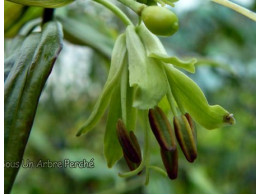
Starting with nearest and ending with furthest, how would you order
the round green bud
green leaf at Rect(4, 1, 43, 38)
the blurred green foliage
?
the round green bud < green leaf at Rect(4, 1, 43, 38) < the blurred green foliage

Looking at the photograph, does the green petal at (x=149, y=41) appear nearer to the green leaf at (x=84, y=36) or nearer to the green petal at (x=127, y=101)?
the green petal at (x=127, y=101)

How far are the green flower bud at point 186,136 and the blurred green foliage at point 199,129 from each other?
96 centimetres

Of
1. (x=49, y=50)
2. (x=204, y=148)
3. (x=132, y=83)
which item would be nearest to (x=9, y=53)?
(x=49, y=50)

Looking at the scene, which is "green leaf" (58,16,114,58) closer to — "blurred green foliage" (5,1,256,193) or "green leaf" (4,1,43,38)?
"green leaf" (4,1,43,38)

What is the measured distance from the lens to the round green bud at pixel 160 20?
0.50 metres

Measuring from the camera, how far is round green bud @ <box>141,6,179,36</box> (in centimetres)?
50

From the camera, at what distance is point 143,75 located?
53cm

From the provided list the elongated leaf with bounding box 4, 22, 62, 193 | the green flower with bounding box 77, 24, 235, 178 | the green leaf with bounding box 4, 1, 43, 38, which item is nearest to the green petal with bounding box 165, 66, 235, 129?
the green flower with bounding box 77, 24, 235, 178

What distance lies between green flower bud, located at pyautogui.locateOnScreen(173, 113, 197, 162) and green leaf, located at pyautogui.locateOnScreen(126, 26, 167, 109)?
43mm

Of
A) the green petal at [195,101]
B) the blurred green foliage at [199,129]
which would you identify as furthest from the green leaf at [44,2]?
the blurred green foliage at [199,129]

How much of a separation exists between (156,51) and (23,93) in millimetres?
162

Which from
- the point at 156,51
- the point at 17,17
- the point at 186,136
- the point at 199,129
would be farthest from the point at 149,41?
the point at 199,129

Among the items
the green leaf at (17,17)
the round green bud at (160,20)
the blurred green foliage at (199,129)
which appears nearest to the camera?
the round green bud at (160,20)

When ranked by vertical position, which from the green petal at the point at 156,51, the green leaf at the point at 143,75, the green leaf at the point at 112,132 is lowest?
the green leaf at the point at 112,132
